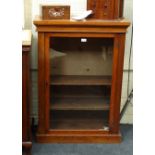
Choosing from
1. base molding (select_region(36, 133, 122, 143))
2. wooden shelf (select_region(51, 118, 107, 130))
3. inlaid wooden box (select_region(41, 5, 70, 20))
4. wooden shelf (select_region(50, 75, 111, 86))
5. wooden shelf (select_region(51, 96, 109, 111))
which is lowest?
base molding (select_region(36, 133, 122, 143))

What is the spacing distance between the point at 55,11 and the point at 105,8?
0.38m

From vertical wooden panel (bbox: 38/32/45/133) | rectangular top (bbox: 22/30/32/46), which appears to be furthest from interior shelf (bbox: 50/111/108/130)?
rectangular top (bbox: 22/30/32/46)

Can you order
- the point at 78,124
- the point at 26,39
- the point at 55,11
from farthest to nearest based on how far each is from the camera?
the point at 78,124
the point at 55,11
the point at 26,39

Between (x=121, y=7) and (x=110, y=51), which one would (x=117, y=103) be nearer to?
(x=110, y=51)

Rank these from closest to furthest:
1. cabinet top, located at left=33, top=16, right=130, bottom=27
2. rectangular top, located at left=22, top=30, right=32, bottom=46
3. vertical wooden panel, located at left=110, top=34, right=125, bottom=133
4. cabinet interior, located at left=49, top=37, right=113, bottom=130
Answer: rectangular top, located at left=22, top=30, right=32, bottom=46 → cabinet top, located at left=33, top=16, right=130, bottom=27 → vertical wooden panel, located at left=110, top=34, right=125, bottom=133 → cabinet interior, located at left=49, top=37, right=113, bottom=130

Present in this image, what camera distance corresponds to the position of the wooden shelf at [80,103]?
8.41 feet

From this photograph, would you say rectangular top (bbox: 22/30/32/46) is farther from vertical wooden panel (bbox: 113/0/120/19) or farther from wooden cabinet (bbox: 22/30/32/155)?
vertical wooden panel (bbox: 113/0/120/19)

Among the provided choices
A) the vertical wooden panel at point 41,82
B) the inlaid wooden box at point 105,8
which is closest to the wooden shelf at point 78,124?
the vertical wooden panel at point 41,82

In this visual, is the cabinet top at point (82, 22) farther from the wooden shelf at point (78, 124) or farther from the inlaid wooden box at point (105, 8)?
the wooden shelf at point (78, 124)

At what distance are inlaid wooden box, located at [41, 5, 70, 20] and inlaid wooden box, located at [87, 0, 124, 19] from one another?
0.19 m

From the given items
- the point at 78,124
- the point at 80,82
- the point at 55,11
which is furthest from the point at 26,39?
the point at 78,124

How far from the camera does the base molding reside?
2527 millimetres

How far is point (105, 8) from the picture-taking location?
2291mm

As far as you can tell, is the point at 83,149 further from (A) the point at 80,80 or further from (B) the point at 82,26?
(B) the point at 82,26
